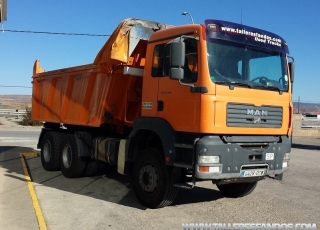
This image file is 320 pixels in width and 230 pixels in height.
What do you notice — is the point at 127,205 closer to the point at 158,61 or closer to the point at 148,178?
the point at 148,178

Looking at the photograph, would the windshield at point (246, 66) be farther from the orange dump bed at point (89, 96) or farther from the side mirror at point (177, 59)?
the orange dump bed at point (89, 96)

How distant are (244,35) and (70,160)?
550 centimetres

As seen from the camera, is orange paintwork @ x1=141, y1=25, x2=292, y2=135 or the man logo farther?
the man logo

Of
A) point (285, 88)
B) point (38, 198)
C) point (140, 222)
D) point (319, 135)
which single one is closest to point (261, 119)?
point (285, 88)

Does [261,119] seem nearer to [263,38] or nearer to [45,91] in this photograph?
[263,38]

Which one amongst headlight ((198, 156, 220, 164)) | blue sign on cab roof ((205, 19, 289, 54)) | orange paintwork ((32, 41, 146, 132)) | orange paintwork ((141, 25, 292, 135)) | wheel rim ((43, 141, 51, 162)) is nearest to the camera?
headlight ((198, 156, 220, 164))

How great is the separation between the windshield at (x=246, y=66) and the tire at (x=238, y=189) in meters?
2.14

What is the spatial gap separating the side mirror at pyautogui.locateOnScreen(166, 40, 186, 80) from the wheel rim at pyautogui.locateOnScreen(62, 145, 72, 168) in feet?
15.9

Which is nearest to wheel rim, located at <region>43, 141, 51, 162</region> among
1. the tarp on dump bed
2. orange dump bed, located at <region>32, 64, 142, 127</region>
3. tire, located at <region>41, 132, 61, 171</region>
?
tire, located at <region>41, 132, 61, 171</region>

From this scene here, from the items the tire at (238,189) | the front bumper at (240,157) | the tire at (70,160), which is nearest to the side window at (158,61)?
the front bumper at (240,157)

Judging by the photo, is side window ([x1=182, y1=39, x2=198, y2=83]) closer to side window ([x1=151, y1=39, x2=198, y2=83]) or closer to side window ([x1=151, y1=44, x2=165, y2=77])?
side window ([x1=151, y1=39, x2=198, y2=83])

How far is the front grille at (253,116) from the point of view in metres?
6.03

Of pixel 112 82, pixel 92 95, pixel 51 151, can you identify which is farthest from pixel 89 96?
pixel 51 151

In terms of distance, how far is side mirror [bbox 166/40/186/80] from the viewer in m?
5.78
